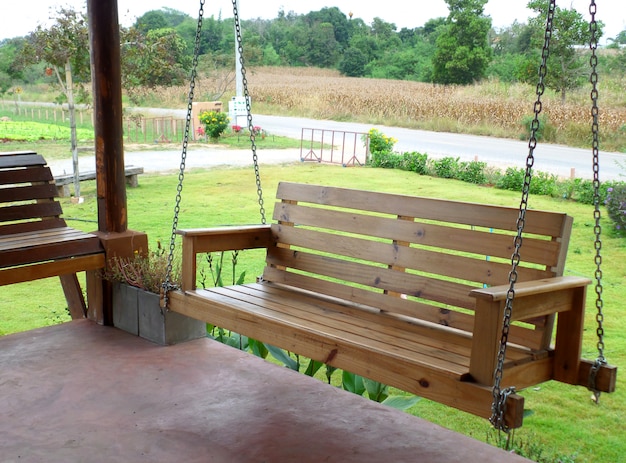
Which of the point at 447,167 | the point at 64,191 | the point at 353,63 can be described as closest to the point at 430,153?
the point at 447,167

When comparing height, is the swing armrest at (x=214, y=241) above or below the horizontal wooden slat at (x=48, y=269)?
above

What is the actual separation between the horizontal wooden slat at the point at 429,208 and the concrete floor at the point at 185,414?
2.44 feet

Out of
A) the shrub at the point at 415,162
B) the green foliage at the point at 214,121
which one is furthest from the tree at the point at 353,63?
the shrub at the point at 415,162

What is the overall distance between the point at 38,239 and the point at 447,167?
5.20 metres

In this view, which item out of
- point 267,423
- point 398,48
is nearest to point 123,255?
point 267,423

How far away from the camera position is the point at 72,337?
354 centimetres

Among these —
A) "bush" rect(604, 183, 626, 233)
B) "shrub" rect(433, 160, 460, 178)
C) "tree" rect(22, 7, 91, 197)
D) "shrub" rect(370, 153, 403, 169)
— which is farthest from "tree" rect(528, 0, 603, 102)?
"tree" rect(22, 7, 91, 197)

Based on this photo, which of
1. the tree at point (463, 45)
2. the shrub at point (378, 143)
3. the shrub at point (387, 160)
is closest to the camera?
the shrub at point (387, 160)

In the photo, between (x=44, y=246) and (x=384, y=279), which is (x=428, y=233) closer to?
(x=384, y=279)

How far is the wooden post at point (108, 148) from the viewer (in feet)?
11.5

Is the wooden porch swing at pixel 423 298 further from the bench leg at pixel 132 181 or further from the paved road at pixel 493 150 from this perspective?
the bench leg at pixel 132 181

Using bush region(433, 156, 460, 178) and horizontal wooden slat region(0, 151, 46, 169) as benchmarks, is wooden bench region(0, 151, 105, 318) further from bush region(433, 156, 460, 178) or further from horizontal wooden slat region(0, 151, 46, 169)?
bush region(433, 156, 460, 178)

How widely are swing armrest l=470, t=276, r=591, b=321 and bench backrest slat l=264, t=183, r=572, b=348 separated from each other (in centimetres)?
9

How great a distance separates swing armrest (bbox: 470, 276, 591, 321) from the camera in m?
1.92
